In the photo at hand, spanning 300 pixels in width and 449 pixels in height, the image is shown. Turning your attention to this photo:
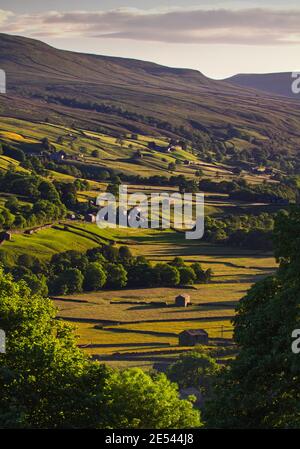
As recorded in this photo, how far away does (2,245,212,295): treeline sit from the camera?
364 ft

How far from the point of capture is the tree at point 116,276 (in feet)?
377

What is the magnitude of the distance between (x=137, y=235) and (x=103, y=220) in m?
9.96

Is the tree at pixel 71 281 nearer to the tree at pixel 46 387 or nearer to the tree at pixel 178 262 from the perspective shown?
the tree at pixel 178 262

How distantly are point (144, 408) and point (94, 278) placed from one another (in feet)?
272

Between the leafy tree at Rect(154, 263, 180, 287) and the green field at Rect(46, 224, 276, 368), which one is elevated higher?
the leafy tree at Rect(154, 263, 180, 287)

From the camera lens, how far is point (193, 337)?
268ft

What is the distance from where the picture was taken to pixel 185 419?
102 feet

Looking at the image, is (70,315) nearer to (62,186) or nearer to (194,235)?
(194,235)

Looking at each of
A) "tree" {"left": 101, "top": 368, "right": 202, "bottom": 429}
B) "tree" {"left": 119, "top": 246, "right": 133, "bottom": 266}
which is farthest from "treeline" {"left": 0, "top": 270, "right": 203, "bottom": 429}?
"tree" {"left": 119, "top": 246, "right": 133, "bottom": 266}

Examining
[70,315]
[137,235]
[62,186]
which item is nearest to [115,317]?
[70,315]

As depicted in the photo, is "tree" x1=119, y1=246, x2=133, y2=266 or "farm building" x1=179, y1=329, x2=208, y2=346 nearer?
"farm building" x1=179, y1=329, x2=208, y2=346

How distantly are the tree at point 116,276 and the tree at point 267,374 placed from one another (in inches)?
3353

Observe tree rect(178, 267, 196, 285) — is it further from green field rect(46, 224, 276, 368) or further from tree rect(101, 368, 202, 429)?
tree rect(101, 368, 202, 429)

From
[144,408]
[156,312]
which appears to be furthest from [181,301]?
[144,408]
